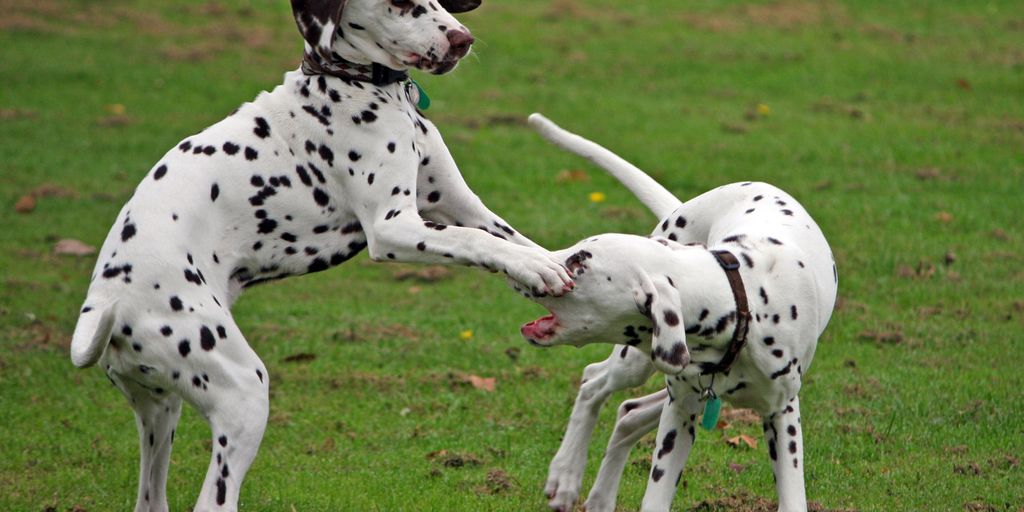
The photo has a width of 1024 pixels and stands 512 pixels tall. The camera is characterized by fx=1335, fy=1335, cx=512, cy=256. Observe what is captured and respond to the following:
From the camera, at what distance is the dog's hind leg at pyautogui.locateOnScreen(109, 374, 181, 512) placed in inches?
227

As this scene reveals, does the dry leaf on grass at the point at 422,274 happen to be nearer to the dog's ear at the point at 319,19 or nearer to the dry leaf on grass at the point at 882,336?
the dry leaf on grass at the point at 882,336

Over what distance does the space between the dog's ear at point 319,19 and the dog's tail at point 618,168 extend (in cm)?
139

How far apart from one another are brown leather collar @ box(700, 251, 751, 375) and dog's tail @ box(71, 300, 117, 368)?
7.77ft

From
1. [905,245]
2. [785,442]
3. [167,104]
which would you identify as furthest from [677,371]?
[167,104]

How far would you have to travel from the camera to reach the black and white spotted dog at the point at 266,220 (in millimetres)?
5398

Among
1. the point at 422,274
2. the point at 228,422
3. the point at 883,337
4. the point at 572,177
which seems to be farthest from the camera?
the point at 572,177

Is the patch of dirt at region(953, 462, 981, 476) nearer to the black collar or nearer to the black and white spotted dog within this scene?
the black and white spotted dog

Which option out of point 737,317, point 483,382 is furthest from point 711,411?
point 483,382

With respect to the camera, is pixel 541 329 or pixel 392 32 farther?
pixel 392 32

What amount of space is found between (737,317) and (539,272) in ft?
2.68

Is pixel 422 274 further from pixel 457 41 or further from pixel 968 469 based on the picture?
pixel 457 41

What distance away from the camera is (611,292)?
5141mm

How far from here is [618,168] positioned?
22.8 ft

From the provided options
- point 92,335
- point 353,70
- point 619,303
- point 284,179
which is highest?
point 353,70
